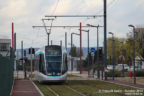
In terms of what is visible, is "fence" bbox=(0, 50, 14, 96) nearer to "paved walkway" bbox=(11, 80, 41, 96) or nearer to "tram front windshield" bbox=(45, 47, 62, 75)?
"paved walkway" bbox=(11, 80, 41, 96)

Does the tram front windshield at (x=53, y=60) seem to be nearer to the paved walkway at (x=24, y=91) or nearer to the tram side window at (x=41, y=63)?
the tram side window at (x=41, y=63)

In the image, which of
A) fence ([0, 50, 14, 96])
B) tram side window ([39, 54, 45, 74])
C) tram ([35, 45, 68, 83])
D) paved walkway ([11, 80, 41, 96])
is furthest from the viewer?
tram side window ([39, 54, 45, 74])

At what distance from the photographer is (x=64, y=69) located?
32.7 metres

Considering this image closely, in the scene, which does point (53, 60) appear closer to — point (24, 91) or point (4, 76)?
point (24, 91)

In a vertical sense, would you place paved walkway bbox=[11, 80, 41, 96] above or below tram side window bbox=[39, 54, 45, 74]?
below

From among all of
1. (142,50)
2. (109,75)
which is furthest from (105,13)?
(142,50)

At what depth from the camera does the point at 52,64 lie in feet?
107

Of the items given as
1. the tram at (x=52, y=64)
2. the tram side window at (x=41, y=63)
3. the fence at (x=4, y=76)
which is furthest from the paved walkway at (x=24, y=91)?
the fence at (x=4, y=76)

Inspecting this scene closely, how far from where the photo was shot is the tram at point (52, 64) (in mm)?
32469

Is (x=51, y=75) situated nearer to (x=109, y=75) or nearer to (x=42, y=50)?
(x=42, y=50)

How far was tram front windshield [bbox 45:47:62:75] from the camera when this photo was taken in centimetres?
3247

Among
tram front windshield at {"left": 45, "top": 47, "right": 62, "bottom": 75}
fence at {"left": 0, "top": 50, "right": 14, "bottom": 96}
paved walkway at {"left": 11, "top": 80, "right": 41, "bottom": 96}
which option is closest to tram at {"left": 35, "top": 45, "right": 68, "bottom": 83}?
tram front windshield at {"left": 45, "top": 47, "right": 62, "bottom": 75}

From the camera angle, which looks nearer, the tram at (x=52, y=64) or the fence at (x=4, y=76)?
the fence at (x=4, y=76)

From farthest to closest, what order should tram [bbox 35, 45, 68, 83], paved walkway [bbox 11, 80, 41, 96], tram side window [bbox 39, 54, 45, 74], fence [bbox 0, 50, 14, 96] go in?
tram side window [bbox 39, 54, 45, 74]
tram [bbox 35, 45, 68, 83]
paved walkway [bbox 11, 80, 41, 96]
fence [bbox 0, 50, 14, 96]
